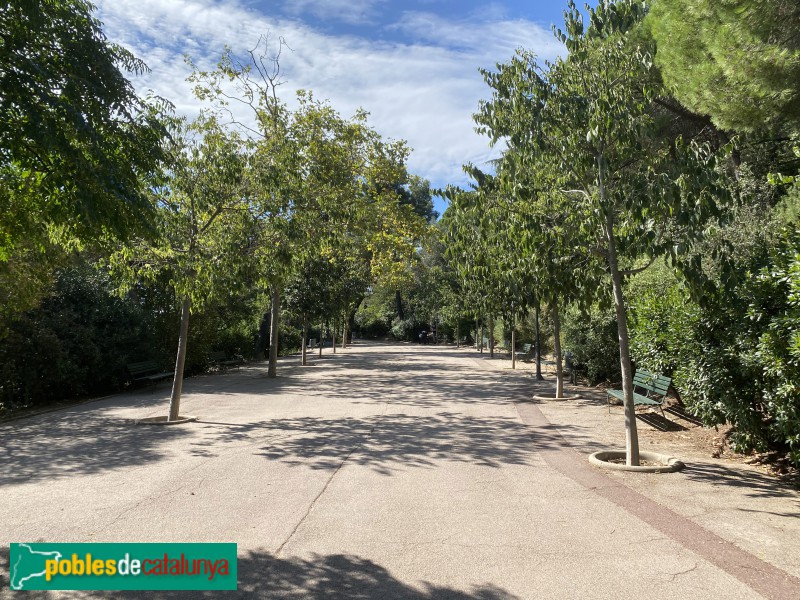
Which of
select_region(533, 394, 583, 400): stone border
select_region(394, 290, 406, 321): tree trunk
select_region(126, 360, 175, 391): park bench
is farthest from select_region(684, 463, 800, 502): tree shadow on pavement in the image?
select_region(394, 290, 406, 321): tree trunk

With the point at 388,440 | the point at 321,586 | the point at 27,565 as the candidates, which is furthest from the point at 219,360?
the point at 321,586

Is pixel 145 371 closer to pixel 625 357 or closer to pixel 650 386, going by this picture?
pixel 650 386

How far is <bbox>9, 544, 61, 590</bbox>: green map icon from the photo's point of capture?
395 centimetres

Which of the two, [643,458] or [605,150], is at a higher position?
[605,150]

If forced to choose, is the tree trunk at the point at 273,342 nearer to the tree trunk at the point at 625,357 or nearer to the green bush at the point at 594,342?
the green bush at the point at 594,342

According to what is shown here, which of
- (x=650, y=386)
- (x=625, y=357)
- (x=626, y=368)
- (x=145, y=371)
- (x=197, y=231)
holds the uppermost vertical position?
(x=197, y=231)

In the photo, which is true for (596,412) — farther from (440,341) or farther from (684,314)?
(440,341)

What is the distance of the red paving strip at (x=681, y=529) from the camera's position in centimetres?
392

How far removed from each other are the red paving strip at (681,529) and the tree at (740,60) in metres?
5.05

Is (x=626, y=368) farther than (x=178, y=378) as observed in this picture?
No

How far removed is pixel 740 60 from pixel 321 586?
835 centimetres

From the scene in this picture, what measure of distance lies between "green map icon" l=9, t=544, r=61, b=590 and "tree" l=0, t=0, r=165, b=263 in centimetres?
276

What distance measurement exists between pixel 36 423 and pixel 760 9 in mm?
13157

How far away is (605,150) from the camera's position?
23.9ft
